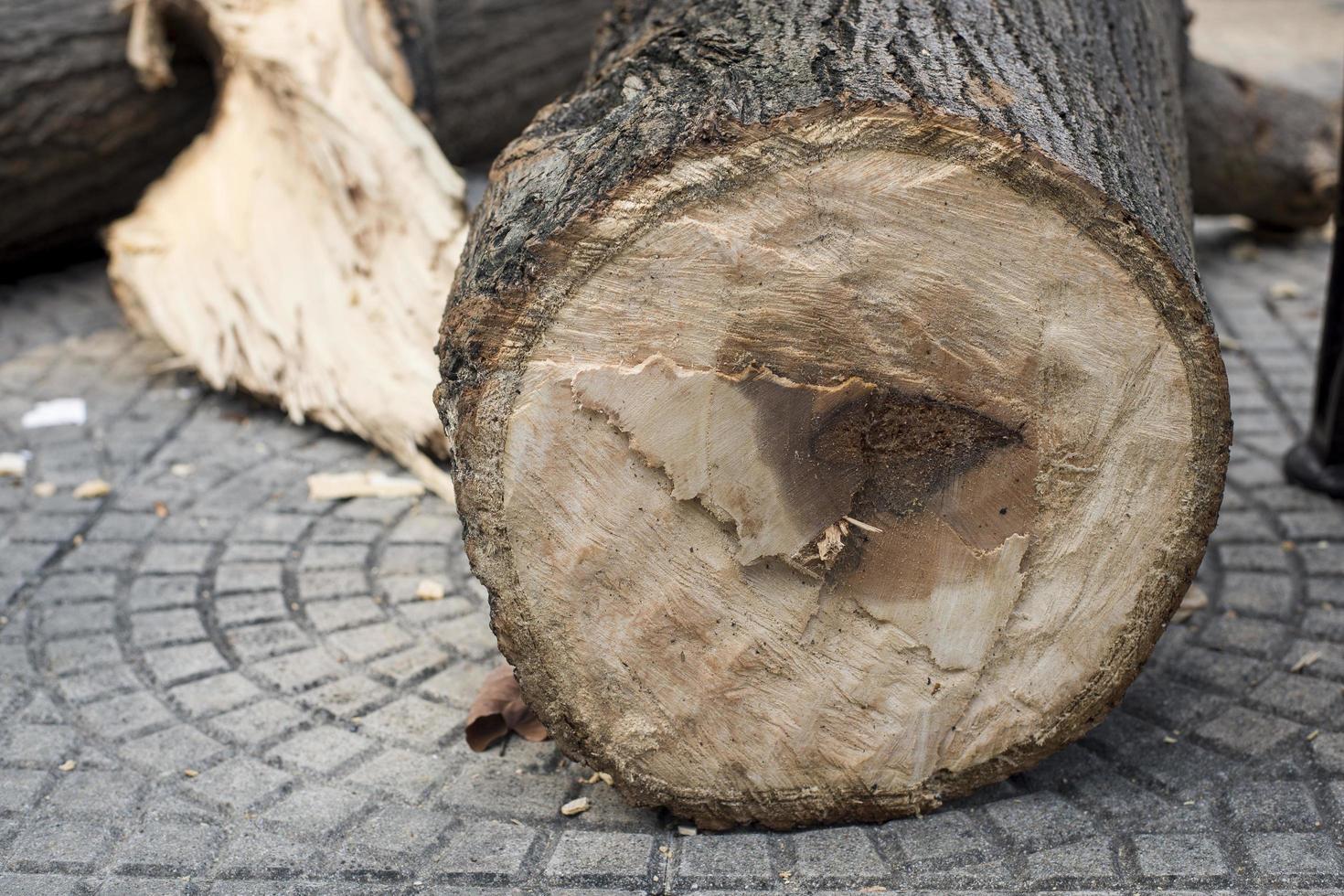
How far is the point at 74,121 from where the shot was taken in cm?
478

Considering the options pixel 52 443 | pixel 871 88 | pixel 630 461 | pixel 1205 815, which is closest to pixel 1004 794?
pixel 1205 815

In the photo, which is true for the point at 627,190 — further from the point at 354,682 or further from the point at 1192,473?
the point at 354,682

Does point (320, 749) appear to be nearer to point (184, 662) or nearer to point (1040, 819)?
point (184, 662)

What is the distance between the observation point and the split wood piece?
3629 mm

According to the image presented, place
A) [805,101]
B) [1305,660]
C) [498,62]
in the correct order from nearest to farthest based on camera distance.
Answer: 1. [805,101]
2. [1305,660]
3. [498,62]

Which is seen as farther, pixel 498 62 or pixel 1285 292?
pixel 498 62

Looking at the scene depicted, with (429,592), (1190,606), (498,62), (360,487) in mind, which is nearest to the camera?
(1190,606)

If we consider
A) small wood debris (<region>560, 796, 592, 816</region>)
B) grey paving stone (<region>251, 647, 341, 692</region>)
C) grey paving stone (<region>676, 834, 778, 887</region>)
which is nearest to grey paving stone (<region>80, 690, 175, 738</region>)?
grey paving stone (<region>251, 647, 341, 692</region>)

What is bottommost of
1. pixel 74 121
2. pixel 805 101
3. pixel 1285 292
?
pixel 1285 292

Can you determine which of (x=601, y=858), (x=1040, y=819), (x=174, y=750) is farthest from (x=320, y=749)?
(x=1040, y=819)

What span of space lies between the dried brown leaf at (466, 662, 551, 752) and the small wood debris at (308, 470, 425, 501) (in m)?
1.08

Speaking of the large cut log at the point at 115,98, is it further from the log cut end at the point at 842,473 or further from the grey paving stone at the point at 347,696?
the log cut end at the point at 842,473

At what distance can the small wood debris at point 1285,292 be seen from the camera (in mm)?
4926

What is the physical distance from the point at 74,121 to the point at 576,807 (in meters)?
3.58
